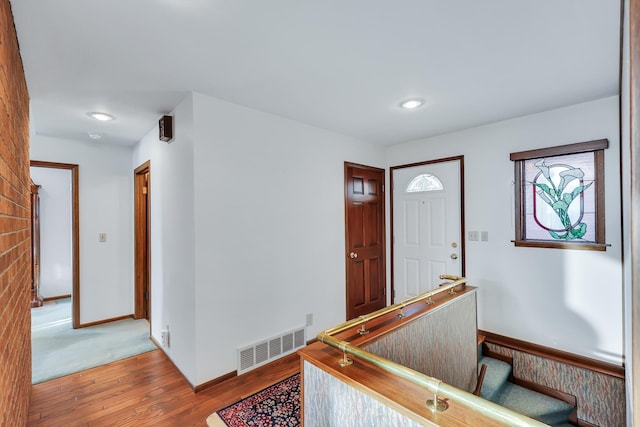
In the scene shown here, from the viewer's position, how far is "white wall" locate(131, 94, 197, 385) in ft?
7.45

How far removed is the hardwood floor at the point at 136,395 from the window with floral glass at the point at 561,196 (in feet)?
8.47

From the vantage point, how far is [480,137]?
10.2 feet

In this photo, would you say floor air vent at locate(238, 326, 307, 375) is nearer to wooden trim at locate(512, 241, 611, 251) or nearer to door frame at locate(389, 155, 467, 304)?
door frame at locate(389, 155, 467, 304)

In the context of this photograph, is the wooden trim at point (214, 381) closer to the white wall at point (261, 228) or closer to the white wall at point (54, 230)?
the white wall at point (261, 228)

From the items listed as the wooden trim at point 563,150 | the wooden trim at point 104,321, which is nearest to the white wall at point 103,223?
the wooden trim at point 104,321

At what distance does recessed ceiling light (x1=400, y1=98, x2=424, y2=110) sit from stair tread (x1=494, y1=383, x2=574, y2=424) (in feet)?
8.76

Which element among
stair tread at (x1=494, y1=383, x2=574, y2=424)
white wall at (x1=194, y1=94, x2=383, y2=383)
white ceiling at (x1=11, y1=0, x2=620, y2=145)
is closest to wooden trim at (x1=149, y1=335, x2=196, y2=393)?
white wall at (x1=194, y1=94, x2=383, y2=383)

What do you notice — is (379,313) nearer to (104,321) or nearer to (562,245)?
(562,245)

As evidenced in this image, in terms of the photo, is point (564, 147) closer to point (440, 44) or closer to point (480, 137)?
point (480, 137)

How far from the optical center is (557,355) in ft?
8.50

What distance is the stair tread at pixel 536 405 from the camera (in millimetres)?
2443

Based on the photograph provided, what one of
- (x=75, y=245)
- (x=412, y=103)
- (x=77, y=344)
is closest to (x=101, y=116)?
(x=75, y=245)

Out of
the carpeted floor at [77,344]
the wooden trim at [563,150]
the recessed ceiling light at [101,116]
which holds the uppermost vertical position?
the recessed ceiling light at [101,116]

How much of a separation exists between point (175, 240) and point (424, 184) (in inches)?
111
